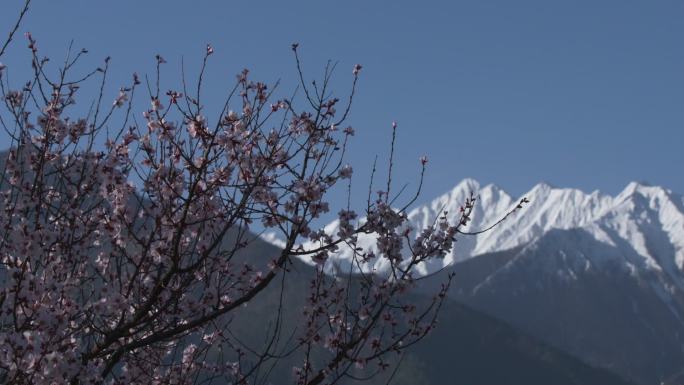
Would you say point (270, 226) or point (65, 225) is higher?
point (65, 225)

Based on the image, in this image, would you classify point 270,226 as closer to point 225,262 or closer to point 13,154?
point 225,262

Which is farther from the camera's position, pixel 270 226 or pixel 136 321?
pixel 270 226

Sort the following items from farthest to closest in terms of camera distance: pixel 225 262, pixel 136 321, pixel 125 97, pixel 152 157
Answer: pixel 125 97 → pixel 225 262 → pixel 152 157 → pixel 136 321

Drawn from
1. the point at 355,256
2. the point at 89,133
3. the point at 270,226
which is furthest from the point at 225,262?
the point at 89,133

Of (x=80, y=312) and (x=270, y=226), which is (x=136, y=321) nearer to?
(x=80, y=312)

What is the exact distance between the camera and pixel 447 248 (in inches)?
429

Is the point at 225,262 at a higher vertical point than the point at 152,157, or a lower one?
lower

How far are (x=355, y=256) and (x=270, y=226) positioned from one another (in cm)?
115

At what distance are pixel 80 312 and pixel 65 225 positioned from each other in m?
1.59

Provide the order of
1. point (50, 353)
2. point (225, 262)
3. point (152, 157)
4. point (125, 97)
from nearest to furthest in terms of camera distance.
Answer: point (50, 353)
point (152, 157)
point (225, 262)
point (125, 97)

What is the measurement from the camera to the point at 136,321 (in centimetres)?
983

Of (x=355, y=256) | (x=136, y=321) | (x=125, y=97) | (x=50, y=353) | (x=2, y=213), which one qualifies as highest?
(x=125, y=97)

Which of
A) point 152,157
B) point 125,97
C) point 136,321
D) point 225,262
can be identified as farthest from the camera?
point 125,97

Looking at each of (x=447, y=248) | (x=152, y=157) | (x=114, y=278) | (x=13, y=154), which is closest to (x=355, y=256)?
(x=447, y=248)
